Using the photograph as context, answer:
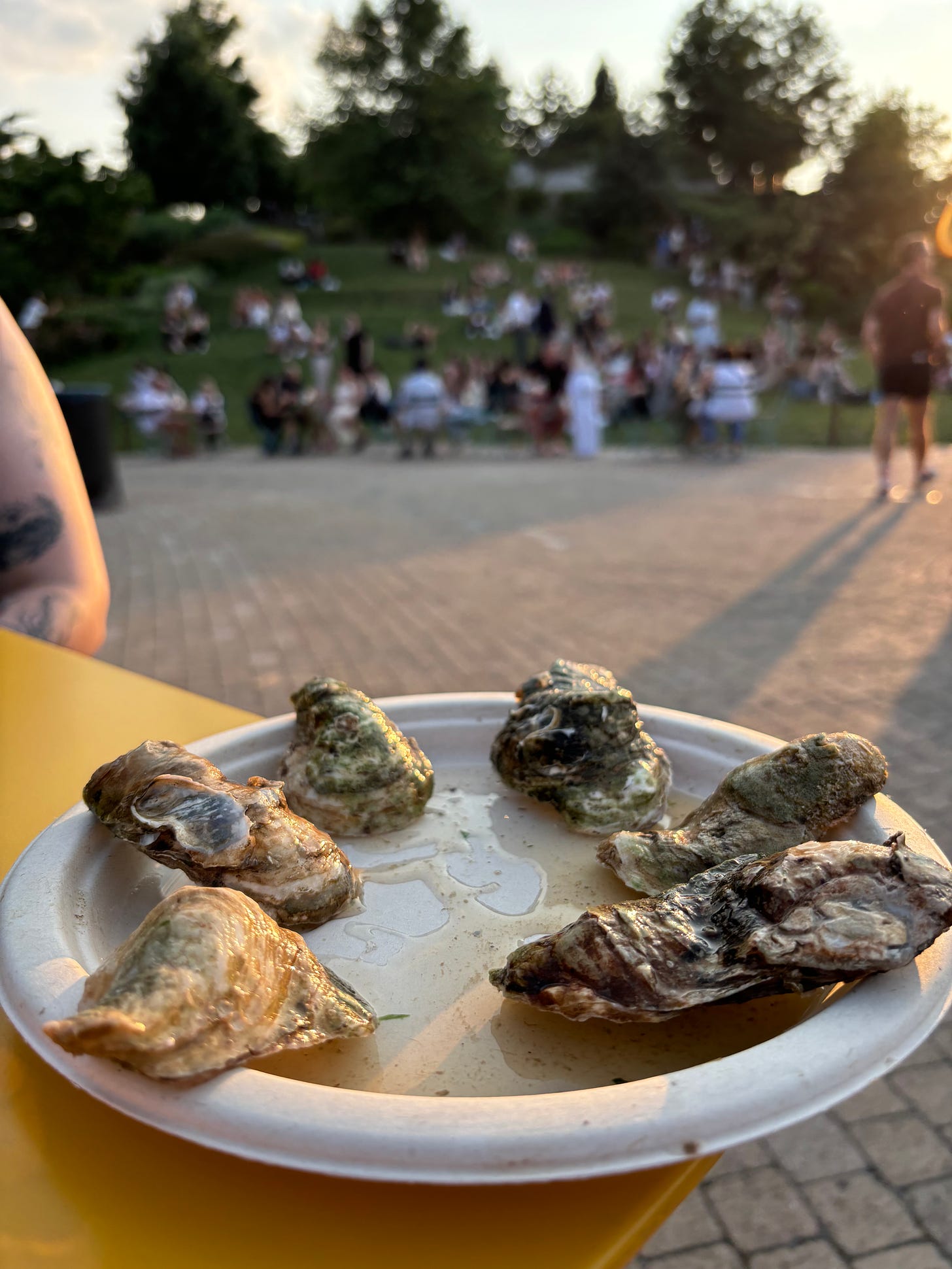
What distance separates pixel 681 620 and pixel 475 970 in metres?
6.17

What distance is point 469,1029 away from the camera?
3.33 ft

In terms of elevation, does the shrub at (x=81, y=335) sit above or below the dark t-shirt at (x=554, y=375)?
above

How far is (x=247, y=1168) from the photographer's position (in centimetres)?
89

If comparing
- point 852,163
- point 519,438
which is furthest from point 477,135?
point 519,438

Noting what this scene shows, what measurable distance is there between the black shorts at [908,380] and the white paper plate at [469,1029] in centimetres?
946

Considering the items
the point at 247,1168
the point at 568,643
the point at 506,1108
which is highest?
the point at 506,1108

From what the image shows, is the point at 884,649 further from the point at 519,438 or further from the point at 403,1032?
the point at 519,438

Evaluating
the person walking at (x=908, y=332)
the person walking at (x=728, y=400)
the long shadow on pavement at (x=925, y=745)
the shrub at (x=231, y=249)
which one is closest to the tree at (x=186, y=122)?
the shrub at (x=231, y=249)

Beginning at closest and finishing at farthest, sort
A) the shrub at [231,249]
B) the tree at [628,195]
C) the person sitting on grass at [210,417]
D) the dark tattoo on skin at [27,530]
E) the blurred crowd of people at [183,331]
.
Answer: the dark tattoo on skin at [27,530] → the person sitting on grass at [210,417] → the blurred crowd of people at [183,331] → the shrub at [231,249] → the tree at [628,195]

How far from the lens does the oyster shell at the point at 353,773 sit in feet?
4.48

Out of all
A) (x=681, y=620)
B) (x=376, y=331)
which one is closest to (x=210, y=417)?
(x=376, y=331)

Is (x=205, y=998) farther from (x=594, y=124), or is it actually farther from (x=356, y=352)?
(x=594, y=124)

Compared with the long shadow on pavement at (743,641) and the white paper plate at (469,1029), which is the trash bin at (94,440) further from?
the white paper plate at (469,1029)

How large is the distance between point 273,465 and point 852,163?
38244 mm
